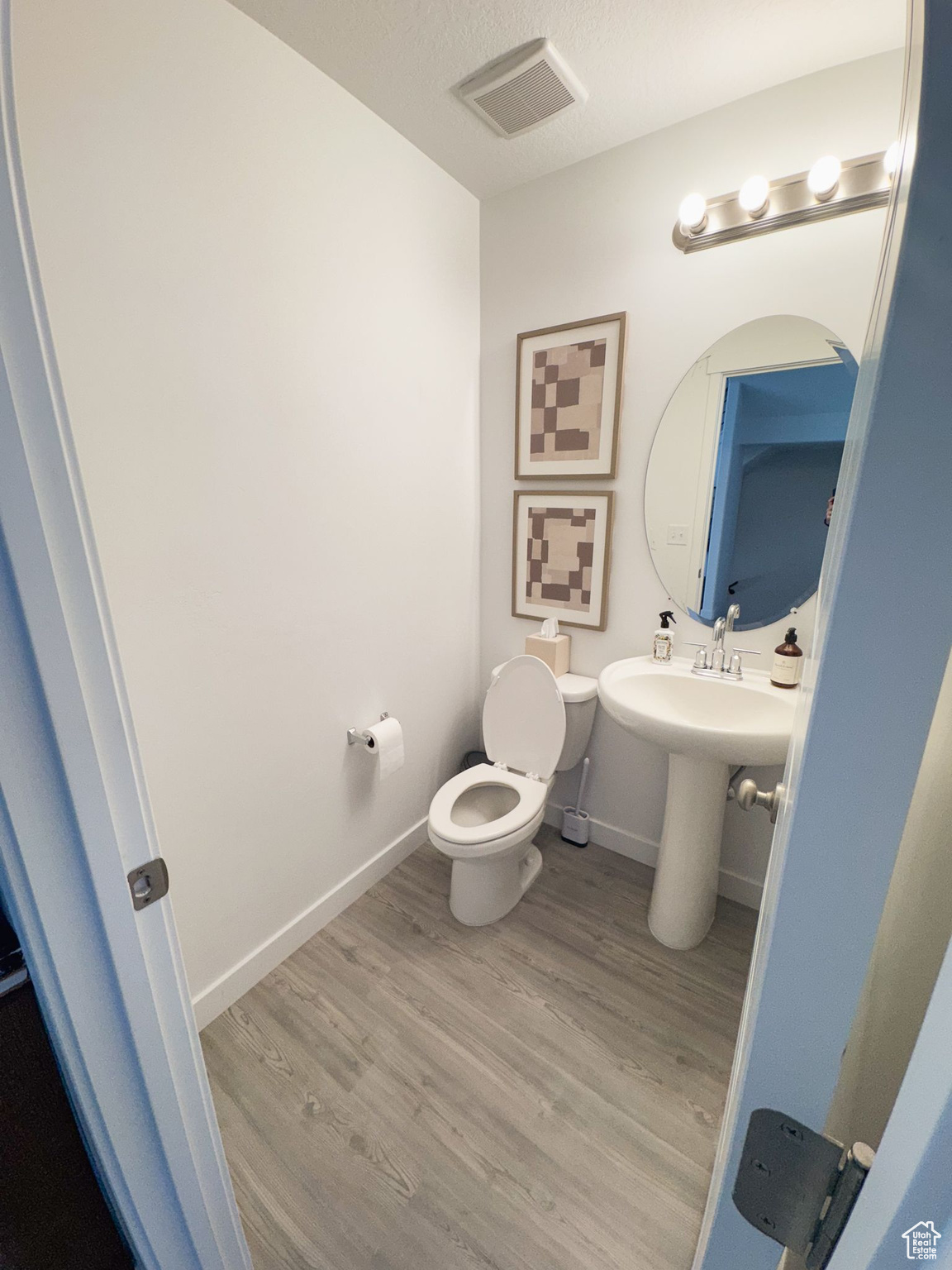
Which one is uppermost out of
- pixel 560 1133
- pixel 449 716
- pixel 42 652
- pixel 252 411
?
pixel 252 411

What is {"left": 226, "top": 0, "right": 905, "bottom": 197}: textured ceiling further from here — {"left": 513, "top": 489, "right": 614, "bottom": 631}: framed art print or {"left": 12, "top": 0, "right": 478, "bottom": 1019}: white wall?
{"left": 513, "top": 489, "right": 614, "bottom": 631}: framed art print

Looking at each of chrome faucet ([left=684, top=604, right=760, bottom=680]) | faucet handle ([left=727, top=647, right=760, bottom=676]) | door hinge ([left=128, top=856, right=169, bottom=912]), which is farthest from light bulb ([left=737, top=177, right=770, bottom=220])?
door hinge ([left=128, top=856, right=169, bottom=912])

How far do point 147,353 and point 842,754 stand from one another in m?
1.39

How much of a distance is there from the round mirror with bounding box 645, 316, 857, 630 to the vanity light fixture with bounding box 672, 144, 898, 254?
24cm

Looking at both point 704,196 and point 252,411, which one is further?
point 704,196

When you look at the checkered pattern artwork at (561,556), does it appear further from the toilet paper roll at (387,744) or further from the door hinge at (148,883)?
the door hinge at (148,883)

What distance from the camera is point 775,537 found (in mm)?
1592

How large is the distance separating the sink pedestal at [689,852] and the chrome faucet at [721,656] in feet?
0.96

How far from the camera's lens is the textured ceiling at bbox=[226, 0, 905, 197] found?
1.15 m

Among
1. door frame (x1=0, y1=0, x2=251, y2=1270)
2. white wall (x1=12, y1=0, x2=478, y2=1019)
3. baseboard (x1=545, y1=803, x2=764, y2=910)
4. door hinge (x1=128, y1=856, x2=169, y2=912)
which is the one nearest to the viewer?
door frame (x1=0, y1=0, x2=251, y2=1270)

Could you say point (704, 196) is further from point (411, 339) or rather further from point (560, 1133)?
point (560, 1133)

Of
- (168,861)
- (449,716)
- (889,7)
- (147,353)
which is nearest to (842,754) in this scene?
(147,353)

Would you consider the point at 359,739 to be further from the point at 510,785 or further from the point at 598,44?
the point at 598,44

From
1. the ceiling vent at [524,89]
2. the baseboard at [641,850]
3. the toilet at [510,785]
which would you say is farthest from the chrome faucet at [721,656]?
the ceiling vent at [524,89]
